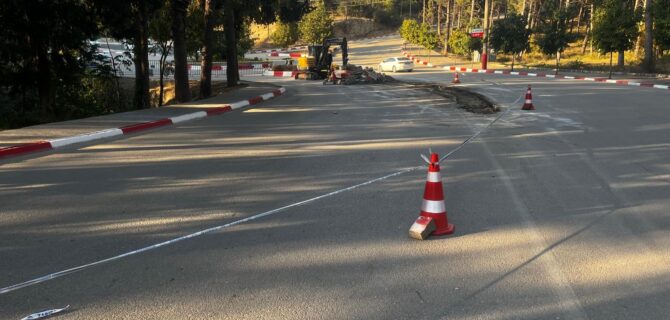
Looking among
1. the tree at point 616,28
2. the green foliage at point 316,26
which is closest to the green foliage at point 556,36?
the tree at point 616,28

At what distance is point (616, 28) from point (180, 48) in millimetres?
23290

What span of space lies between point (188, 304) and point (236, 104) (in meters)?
13.9

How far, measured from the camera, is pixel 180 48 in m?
19.3

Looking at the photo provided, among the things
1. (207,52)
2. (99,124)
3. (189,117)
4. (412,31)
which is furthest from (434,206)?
(412,31)

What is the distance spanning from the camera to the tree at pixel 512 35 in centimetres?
3853

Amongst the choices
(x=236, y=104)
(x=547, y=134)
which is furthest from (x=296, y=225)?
(x=236, y=104)

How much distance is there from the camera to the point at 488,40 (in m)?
41.4

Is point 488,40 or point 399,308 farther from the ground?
point 488,40

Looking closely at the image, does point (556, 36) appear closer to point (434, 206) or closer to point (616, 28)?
point (616, 28)

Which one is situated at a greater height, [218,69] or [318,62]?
[318,62]

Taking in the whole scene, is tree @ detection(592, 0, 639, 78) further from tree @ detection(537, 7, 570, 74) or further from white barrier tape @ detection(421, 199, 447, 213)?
white barrier tape @ detection(421, 199, 447, 213)

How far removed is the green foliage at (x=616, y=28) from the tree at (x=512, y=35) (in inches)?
367

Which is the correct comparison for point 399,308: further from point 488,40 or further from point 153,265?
point 488,40

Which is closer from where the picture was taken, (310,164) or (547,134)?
(310,164)
